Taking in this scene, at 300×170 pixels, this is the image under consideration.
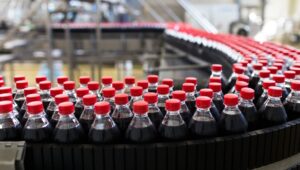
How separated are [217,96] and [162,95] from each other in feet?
0.55

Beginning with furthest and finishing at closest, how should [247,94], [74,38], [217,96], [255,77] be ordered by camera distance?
[74,38] < [255,77] < [217,96] < [247,94]

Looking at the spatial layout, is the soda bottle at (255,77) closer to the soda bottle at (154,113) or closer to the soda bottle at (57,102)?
the soda bottle at (154,113)

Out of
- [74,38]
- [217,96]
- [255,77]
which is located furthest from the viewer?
[74,38]

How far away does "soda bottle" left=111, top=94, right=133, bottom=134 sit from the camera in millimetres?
767

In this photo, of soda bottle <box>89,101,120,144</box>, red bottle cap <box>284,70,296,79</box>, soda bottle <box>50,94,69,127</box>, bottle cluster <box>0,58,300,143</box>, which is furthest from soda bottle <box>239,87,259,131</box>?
soda bottle <box>50,94,69,127</box>

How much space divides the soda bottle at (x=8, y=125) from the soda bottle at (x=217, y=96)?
510 mm

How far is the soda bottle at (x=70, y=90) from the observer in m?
0.90

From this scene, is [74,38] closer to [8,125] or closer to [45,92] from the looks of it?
[45,92]

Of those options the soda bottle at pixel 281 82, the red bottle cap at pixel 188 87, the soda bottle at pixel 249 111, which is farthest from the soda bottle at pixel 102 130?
the soda bottle at pixel 281 82

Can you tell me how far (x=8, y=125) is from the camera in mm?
757

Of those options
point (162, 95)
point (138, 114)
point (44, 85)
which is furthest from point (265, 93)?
point (44, 85)

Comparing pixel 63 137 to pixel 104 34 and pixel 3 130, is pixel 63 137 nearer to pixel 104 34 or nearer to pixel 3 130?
pixel 3 130

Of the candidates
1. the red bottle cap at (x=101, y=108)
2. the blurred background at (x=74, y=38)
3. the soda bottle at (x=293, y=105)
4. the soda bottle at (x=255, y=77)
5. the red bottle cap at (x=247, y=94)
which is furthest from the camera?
the blurred background at (x=74, y=38)

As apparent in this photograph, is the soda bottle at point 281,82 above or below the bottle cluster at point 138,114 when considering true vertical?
above
